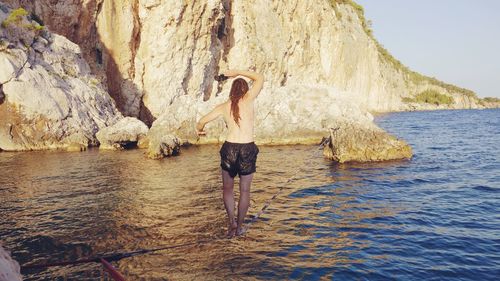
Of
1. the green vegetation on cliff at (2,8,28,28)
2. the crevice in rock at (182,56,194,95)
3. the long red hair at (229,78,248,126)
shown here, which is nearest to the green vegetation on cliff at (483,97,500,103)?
the crevice in rock at (182,56,194,95)

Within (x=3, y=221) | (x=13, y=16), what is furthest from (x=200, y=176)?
(x=13, y=16)

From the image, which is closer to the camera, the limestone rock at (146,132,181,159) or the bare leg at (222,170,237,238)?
the bare leg at (222,170,237,238)

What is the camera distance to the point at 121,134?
25797 millimetres

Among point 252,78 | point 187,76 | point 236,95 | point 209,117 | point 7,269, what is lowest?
point 7,269

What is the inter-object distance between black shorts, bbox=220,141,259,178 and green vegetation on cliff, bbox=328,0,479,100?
70.0 meters

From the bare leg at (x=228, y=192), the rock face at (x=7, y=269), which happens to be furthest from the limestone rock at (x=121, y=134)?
the rock face at (x=7, y=269)

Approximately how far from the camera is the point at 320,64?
65.6 meters

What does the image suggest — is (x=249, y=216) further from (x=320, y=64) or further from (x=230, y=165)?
(x=320, y=64)

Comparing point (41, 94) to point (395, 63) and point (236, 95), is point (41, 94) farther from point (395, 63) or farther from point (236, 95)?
point (395, 63)

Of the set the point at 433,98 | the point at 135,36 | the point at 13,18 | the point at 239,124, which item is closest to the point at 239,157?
the point at 239,124

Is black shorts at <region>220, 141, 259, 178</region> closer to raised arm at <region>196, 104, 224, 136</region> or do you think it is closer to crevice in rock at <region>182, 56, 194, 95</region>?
raised arm at <region>196, 104, 224, 136</region>

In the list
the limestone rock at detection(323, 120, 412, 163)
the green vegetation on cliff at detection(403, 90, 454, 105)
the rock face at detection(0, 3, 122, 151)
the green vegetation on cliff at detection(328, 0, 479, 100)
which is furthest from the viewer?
the green vegetation on cliff at detection(403, 90, 454, 105)

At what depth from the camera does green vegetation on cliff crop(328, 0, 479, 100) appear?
82.2m

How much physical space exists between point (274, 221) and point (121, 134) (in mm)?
19118
